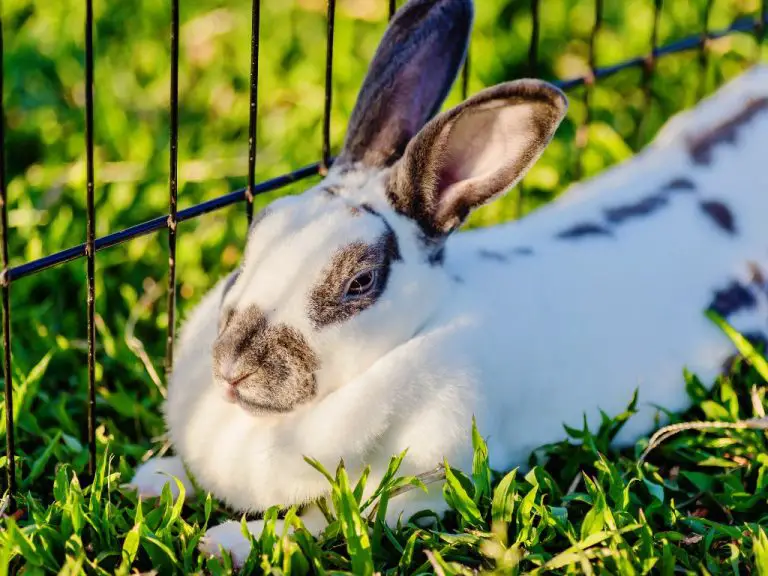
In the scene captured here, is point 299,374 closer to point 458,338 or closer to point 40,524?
point 458,338

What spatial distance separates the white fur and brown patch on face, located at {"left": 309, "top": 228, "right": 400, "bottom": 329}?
21mm

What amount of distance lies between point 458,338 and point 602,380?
0.42 metres

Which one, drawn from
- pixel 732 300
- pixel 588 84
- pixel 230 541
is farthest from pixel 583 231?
pixel 230 541

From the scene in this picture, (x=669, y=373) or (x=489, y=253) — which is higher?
(x=489, y=253)

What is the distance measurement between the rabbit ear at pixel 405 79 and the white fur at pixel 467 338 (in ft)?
0.37

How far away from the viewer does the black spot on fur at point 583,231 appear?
2.77 meters

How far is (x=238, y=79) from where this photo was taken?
165 inches

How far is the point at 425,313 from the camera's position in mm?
2334

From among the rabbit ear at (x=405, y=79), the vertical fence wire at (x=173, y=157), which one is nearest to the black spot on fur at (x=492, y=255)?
the rabbit ear at (x=405, y=79)

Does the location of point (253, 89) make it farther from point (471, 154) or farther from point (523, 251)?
point (523, 251)

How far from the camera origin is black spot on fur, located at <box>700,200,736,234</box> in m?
2.89

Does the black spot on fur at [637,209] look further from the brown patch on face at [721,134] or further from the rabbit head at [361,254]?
the rabbit head at [361,254]


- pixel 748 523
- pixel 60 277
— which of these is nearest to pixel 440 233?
pixel 748 523

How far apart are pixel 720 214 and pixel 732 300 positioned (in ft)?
0.88
